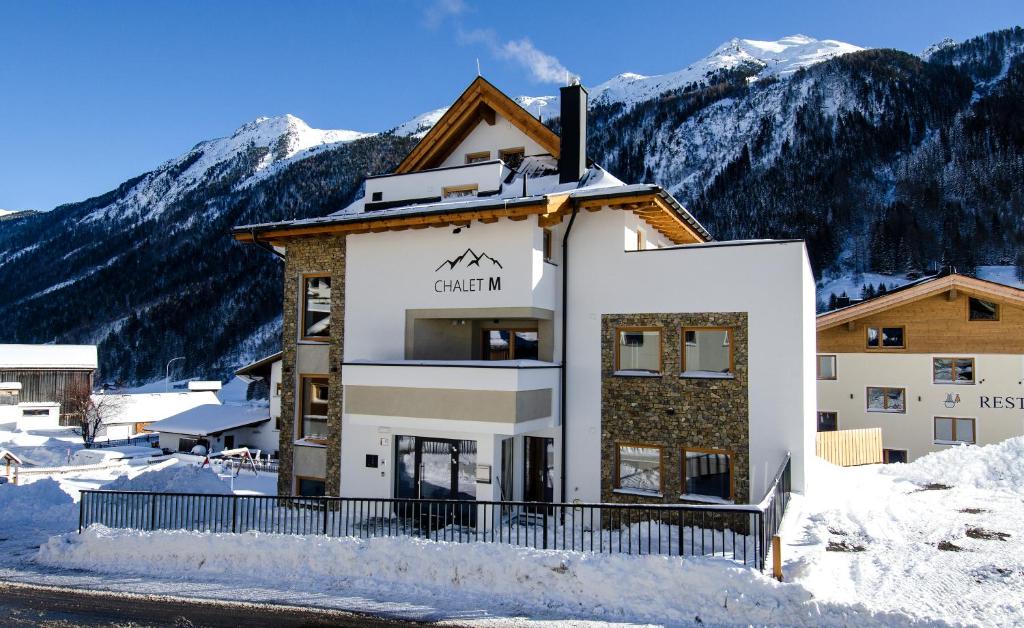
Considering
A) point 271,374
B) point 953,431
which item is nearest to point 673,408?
point 953,431

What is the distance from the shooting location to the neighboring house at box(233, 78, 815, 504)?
13.8 m

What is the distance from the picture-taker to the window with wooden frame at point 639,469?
47.2ft

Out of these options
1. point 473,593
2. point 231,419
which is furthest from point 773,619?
point 231,419

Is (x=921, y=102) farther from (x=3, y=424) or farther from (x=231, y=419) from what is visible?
(x=3, y=424)

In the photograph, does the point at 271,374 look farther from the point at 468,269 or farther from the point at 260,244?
the point at 468,269

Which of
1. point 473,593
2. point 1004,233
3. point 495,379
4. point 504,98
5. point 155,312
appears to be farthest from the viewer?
point 155,312

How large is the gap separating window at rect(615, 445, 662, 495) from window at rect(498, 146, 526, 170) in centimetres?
860

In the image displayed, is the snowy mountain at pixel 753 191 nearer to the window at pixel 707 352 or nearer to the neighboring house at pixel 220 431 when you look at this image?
the neighboring house at pixel 220 431

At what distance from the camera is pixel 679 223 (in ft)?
55.6

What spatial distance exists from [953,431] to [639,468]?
1978 cm

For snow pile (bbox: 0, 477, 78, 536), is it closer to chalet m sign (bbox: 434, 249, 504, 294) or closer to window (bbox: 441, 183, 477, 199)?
chalet m sign (bbox: 434, 249, 504, 294)

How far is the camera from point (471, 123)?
19.4 meters

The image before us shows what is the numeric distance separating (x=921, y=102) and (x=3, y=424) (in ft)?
493

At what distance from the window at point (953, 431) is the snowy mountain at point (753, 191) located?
215 ft
